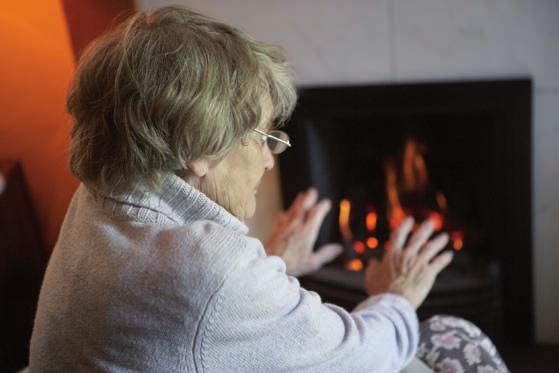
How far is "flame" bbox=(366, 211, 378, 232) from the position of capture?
2082 mm

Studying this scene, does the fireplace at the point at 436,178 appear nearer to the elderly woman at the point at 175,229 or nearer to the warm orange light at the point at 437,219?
the warm orange light at the point at 437,219

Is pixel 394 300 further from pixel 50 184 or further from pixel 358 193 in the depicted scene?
pixel 50 184

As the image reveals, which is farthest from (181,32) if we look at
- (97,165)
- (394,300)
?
(394,300)

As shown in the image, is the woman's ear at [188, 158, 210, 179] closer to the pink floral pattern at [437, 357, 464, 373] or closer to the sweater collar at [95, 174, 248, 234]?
the sweater collar at [95, 174, 248, 234]

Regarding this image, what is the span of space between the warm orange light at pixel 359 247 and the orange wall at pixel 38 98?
2.85 feet

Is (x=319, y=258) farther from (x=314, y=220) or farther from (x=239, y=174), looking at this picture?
(x=239, y=174)

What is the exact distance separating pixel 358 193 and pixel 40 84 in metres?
1.00

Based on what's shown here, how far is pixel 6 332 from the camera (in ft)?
6.07

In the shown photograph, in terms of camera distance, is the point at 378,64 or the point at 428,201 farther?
the point at 428,201

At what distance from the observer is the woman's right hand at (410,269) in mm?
1143

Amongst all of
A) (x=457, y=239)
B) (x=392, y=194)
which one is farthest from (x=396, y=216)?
(x=457, y=239)

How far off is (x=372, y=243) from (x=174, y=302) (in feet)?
4.43

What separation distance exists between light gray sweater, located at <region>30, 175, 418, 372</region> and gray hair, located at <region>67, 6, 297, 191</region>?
0.05 meters

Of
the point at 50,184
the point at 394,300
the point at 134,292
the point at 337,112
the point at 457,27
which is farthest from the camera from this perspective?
the point at 50,184
